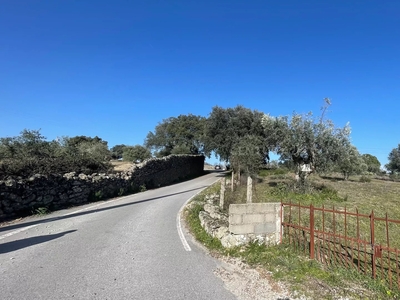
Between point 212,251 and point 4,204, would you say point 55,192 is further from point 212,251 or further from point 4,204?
point 212,251

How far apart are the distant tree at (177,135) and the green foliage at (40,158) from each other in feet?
122

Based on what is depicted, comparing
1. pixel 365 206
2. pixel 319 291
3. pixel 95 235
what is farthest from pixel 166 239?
pixel 365 206

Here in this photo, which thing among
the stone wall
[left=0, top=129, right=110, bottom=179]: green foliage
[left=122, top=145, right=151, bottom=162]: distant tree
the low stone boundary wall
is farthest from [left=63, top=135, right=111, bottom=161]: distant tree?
the low stone boundary wall

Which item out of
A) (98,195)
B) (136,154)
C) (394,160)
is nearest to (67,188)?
(98,195)

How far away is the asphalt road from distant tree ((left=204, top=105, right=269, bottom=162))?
26271 mm

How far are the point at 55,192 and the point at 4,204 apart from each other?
9.24 feet

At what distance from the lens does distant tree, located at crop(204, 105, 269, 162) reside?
115 feet

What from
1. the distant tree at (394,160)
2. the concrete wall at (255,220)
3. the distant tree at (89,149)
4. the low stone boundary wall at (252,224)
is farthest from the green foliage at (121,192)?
the distant tree at (394,160)

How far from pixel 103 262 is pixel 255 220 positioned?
12.1ft

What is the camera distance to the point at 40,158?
59.4 ft

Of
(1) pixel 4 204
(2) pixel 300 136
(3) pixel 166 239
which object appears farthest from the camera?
(2) pixel 300 136

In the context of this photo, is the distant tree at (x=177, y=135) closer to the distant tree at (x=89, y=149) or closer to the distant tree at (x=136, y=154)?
the distant tree at (x=136, y=154)

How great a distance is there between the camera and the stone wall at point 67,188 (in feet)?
37.4

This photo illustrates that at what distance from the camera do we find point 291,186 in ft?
61.3
